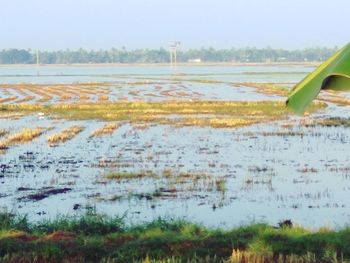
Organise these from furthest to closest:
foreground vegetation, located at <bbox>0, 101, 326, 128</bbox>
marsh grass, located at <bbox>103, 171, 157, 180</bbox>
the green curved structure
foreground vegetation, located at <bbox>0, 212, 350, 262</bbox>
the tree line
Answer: the tree line
foreground vegetation, located at <bbox>0, 101, 326, 128</bbox>
marsh grass, located at <bbox>103, 171, 157, 180</bbox>
foreground vegetation, located at <bbox>0, 212, 350, 262</bbox>
the green curved structure

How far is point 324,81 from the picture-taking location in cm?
95

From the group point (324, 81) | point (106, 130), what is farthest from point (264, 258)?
point (106, 130)

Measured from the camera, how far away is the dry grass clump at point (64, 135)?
13.8 meters

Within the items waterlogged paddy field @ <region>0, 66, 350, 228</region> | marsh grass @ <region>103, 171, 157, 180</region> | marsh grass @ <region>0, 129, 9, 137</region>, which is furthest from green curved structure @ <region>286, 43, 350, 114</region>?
marsh grass @ <region>0, 129, 9, 137</region>

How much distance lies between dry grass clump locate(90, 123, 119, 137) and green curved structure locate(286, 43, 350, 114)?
1400cm

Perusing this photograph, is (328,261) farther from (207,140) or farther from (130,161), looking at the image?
(207,140)

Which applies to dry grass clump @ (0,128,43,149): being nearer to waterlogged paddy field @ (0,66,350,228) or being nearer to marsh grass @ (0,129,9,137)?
waterlogged paddy field @ (0,66,350,228)

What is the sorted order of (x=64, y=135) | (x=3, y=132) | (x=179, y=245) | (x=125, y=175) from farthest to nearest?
(x=3, y=132)
(x=64, y=135)
(x=125, y=175)
(x=179, y=245)

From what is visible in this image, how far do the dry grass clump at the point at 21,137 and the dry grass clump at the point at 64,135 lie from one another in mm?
473

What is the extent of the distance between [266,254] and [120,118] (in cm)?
1407

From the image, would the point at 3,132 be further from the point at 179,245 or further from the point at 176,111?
the point at 179,245

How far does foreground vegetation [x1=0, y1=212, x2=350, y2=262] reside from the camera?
4992mm

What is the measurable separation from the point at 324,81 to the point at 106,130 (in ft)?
48.6

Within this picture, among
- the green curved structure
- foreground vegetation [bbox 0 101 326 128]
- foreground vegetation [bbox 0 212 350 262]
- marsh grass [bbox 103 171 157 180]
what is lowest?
foreground vegetation [bbox 0 101 326 128]
